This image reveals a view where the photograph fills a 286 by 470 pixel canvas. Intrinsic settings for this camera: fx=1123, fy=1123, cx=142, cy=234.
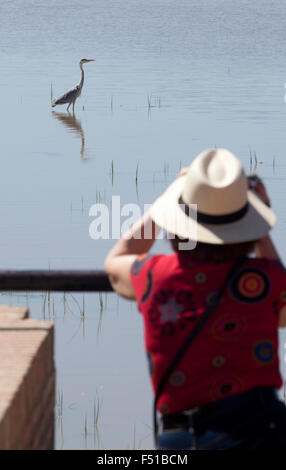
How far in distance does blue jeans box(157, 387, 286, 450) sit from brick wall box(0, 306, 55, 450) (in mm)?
380

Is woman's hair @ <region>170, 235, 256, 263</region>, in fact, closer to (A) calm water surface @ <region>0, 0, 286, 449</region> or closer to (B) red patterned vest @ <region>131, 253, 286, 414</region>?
(B) red patterned vest @ <region>131, 253, 286, 414</region>

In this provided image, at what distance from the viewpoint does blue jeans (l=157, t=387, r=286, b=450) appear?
254 centimetres

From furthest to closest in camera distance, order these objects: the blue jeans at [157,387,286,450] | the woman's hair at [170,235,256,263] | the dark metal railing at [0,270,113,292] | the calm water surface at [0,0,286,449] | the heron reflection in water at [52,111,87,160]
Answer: the heron reflection in water at [52,111,87,160] < the calm water surface at [0,0,286,449] < the dark metal railing at [0,270,113,292] < the woman's hair at [170,235,256,263] < the blue jeans at [157,387,286,450]

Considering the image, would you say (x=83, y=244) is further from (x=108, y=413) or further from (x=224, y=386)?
(x=224, y=386)

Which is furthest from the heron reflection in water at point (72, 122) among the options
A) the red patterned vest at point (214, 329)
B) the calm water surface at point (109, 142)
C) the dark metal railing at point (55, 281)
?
the red patterned vest at point (214, 329)

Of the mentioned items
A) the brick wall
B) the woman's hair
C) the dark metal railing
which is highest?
the dark metal railing

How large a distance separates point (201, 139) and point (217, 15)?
26481 millimetres

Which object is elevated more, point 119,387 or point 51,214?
point 51,214

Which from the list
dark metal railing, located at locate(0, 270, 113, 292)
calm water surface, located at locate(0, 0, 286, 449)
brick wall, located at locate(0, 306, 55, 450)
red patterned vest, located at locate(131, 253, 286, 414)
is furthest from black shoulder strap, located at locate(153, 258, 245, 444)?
calm water surface, located at locate(0, 0, 286, 449)

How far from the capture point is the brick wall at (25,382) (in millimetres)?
2729

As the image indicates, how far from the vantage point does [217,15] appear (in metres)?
41.0

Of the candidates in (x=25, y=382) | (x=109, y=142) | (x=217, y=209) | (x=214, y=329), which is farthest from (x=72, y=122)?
(x=214, y=329)
